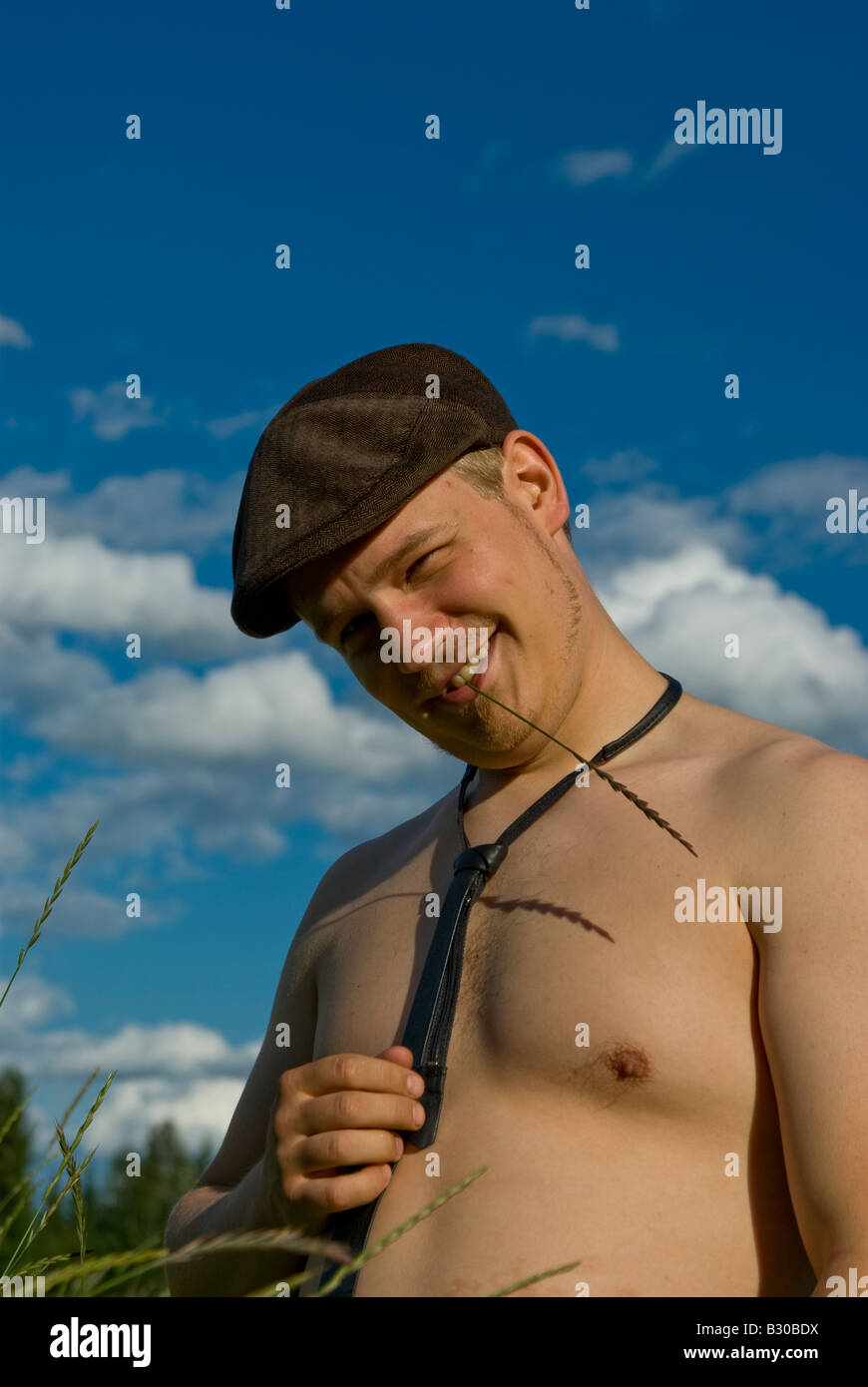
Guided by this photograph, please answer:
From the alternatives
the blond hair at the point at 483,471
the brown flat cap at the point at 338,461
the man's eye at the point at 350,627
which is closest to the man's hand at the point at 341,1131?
the man's eye at the point at 350,627

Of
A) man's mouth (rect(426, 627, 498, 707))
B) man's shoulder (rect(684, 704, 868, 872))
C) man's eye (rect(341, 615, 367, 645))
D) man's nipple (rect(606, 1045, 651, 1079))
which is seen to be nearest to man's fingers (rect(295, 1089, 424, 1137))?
man's nipple (rect(606, 1045, 651, 1079))

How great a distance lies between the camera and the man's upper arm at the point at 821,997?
2.01m

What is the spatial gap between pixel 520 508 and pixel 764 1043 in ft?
4.78

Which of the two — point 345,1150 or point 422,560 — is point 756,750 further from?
point 345,1150

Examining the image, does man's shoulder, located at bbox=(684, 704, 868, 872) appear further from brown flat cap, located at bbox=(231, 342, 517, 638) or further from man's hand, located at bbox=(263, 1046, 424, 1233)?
brown flat cap, located at bbox=(231, 342, 517, 638)

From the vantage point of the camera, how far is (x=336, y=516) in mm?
2852

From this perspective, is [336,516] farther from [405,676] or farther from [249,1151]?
[249,1151]

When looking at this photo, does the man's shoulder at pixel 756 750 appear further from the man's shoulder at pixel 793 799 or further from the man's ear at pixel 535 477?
the man's ear at pixel 535 477

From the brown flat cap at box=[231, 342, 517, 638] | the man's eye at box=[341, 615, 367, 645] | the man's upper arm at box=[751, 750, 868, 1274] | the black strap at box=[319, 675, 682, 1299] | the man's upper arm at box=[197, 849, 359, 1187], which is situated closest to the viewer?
the man's upper arm at box=[751, 750, 868, 1274]

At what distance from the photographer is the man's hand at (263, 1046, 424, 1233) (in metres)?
2.41

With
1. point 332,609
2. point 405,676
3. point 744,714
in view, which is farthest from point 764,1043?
point 332,609

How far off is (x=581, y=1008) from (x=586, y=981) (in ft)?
0.18

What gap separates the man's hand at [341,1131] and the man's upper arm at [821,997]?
2.36ft

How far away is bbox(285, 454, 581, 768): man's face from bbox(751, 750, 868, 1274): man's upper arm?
28.3 inches
